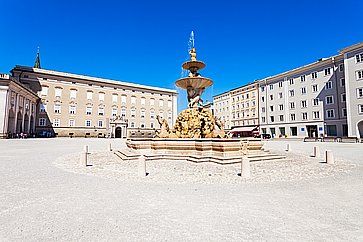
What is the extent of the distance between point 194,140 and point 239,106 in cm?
5697

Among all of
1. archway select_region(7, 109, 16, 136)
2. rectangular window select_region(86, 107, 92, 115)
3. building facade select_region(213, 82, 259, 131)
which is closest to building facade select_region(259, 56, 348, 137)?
building facade select_region(213, 82, 259, 131)

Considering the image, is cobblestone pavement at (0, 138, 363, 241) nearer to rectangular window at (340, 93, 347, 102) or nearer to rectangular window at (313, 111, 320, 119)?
rectangular window at (340, 93, 347, 102)

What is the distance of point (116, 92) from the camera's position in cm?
6406

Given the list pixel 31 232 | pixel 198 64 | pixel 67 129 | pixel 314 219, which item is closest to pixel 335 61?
pixel 198 64

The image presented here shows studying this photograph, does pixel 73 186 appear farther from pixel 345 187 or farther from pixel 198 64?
pixel 198 64

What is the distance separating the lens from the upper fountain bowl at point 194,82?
1603 cm

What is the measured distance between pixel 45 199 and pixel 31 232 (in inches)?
72.4

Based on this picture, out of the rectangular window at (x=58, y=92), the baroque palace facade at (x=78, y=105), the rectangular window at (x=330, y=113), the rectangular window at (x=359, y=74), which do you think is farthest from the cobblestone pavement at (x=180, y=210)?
the rectangular window at (x=58, y=92)

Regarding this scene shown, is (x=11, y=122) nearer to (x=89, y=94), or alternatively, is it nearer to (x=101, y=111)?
(x=89, y=94)

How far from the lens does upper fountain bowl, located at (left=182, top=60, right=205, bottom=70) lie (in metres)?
17.0

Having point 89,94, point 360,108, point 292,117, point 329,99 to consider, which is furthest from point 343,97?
point 89,94

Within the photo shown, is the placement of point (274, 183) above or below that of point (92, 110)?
below

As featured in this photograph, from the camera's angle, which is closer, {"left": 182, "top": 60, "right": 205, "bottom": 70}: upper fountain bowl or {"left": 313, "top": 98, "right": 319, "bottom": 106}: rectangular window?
{"left": 182, "top": 60, "right": 205, "bottom": 70}: upper fountain bowl

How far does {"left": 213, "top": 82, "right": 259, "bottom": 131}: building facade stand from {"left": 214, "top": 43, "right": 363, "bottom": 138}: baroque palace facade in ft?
4.87
